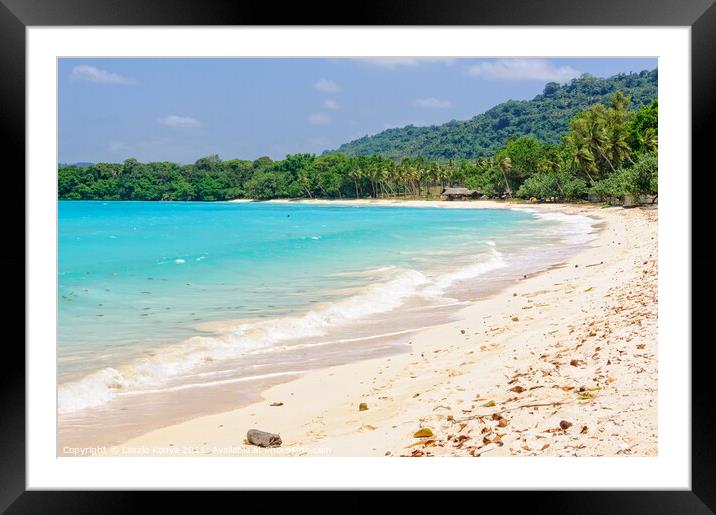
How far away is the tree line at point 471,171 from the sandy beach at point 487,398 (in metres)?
8.12

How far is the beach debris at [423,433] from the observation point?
2.65m

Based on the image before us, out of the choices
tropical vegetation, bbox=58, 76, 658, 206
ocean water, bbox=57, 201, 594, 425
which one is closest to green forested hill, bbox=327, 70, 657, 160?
tropical vegetation, bbox=58, 76, 658, 206

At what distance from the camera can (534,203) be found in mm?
19922

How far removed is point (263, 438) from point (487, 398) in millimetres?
1063

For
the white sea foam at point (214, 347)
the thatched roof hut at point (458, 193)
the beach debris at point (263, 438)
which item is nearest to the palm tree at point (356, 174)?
the thatched roof hut at point (458, 193)

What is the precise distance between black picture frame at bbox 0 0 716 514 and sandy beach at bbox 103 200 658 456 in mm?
210

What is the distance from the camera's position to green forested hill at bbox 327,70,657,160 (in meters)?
12.4

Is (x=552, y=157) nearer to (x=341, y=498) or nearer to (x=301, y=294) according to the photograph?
(x=301, y=294)

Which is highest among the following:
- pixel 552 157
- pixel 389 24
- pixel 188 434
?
pixel 552 157

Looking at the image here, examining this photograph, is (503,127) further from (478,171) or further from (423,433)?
(423,433)

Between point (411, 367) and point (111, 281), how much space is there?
724 cm

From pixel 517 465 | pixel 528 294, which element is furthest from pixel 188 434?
pixel 528 294

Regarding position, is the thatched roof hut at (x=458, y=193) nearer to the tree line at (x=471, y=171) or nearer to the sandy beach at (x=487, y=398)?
the tree line at (x=471, y=171)

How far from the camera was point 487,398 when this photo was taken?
9.64 feet
